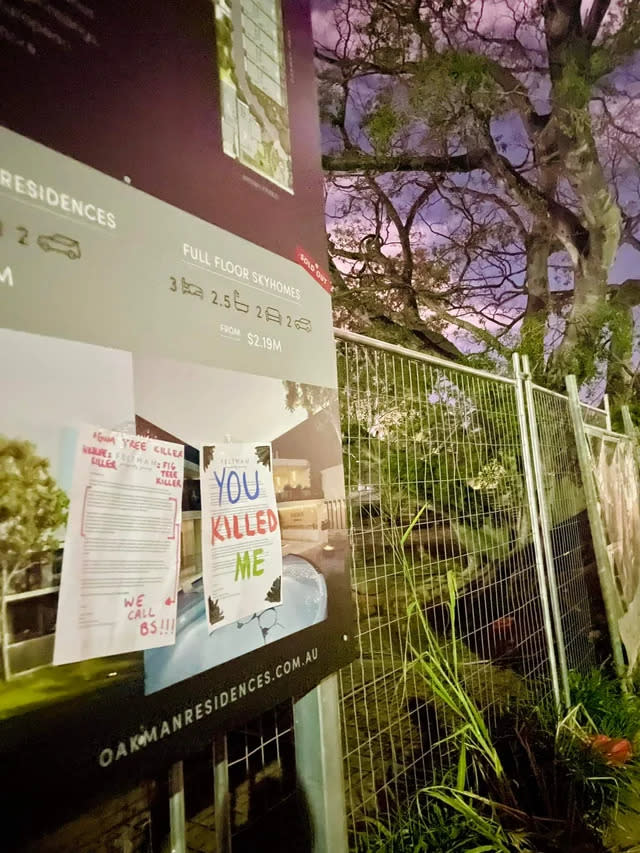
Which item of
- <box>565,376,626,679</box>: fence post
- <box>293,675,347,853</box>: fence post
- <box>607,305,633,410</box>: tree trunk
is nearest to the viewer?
<box>293,675,347,853</box>: fence post

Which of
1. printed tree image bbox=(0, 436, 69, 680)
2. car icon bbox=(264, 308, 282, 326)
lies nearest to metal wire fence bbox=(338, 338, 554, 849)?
car icon bbox=(264, 308, 282, 326)

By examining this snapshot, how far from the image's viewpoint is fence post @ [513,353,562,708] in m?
3.08

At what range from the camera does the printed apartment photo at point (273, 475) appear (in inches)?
44.1

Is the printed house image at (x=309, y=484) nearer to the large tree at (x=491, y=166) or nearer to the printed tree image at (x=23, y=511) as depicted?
the printed tree image at (x=23, y=511)

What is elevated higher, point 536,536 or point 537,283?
point 537,283

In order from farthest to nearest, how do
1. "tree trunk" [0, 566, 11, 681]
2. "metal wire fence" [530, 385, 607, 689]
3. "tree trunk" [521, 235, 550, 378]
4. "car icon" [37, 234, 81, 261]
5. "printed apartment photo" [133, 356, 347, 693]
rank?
1. "tree trunk" [521, 235, 550, 378]
2. "metal wire fence" [530, 385, 607, 689]
3. "printed apartment photo" [133, 356, 347, 693]
4. "car icon" [37, 234, 81, 261]
5. "tree trunk" [0, 566, 11, 681]

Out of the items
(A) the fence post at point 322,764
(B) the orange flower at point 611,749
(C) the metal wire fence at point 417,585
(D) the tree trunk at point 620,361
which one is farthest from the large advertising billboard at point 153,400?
(D) the tree trunk at point 620,361

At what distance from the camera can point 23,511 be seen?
0.89 metres

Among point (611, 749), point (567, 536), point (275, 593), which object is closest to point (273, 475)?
point (275, 593)

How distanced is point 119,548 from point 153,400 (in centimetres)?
29

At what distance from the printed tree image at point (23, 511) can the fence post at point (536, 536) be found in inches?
109

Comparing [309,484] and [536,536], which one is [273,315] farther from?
[536,536]

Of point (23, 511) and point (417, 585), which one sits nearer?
point (23, 511)

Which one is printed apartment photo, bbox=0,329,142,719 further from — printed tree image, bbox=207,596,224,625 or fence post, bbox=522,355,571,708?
fence post, bbox=522,355,571,708
